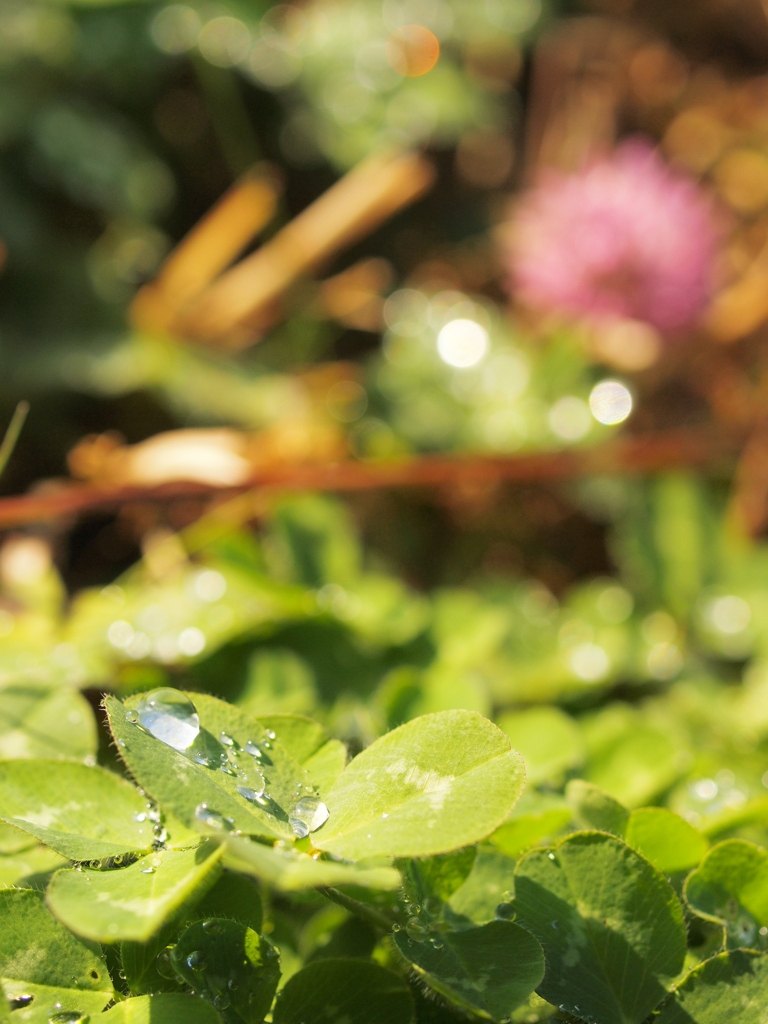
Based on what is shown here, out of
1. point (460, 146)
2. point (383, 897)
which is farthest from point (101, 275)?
point (383, 897)

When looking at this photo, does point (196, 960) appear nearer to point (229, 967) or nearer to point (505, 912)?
point (229, 967)

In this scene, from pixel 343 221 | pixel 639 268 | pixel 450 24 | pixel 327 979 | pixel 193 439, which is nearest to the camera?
pixel 327 979

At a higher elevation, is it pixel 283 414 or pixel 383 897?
pixel 383 897

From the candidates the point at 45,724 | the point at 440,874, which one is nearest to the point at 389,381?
the point at 45,724

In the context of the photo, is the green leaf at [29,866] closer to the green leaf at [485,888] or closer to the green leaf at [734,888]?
the green leaf at [485,888]

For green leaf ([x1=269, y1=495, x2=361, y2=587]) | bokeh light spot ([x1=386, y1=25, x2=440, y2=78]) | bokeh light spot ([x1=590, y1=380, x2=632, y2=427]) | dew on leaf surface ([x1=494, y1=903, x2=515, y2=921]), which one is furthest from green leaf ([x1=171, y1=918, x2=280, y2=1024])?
bokeh light spot ([x1=386, y1=25, x2=440, y2=78])

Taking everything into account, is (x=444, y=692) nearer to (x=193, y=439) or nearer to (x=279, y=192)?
(x=193, y=439)

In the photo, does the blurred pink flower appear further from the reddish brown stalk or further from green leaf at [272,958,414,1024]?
green leaf at [272,958,414,1024]

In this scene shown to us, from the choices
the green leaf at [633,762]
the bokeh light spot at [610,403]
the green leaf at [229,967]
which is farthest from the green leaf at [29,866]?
the bokeh light spot at [610,403]
